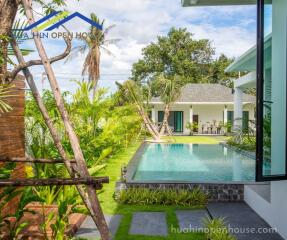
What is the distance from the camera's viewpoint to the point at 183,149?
18.9 metres

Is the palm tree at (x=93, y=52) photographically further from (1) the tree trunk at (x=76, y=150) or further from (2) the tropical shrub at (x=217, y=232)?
(1) the tree trunk at (x=76, y=150)

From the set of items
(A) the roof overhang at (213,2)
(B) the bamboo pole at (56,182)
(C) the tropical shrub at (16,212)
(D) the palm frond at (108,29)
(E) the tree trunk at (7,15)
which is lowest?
(C) the tropical shrub at (16,212)

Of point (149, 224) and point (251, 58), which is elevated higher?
point (251, 58)

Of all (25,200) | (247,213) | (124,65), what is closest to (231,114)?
(124,65)

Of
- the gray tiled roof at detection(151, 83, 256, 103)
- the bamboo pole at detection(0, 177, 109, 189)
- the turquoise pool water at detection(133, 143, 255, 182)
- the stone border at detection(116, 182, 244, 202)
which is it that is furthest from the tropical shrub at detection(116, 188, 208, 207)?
the gray tiled roof at detection(151, 83, 256, 103)

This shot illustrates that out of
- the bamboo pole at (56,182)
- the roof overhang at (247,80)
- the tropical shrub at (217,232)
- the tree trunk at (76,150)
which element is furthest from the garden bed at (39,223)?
the roof overhang at (247,80)

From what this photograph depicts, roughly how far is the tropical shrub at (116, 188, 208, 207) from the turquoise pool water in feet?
3.78

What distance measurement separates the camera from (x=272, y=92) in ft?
18.7

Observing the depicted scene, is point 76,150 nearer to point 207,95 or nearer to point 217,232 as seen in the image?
point 217,232

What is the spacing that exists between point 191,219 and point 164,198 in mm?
1278

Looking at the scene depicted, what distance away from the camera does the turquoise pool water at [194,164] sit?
10773 mm

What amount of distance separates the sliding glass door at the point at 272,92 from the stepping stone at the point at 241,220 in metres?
1.04

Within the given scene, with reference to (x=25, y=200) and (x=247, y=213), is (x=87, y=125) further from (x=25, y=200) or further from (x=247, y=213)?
(x=25, y=200)

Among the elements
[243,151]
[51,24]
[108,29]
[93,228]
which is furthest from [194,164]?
[108,29]
